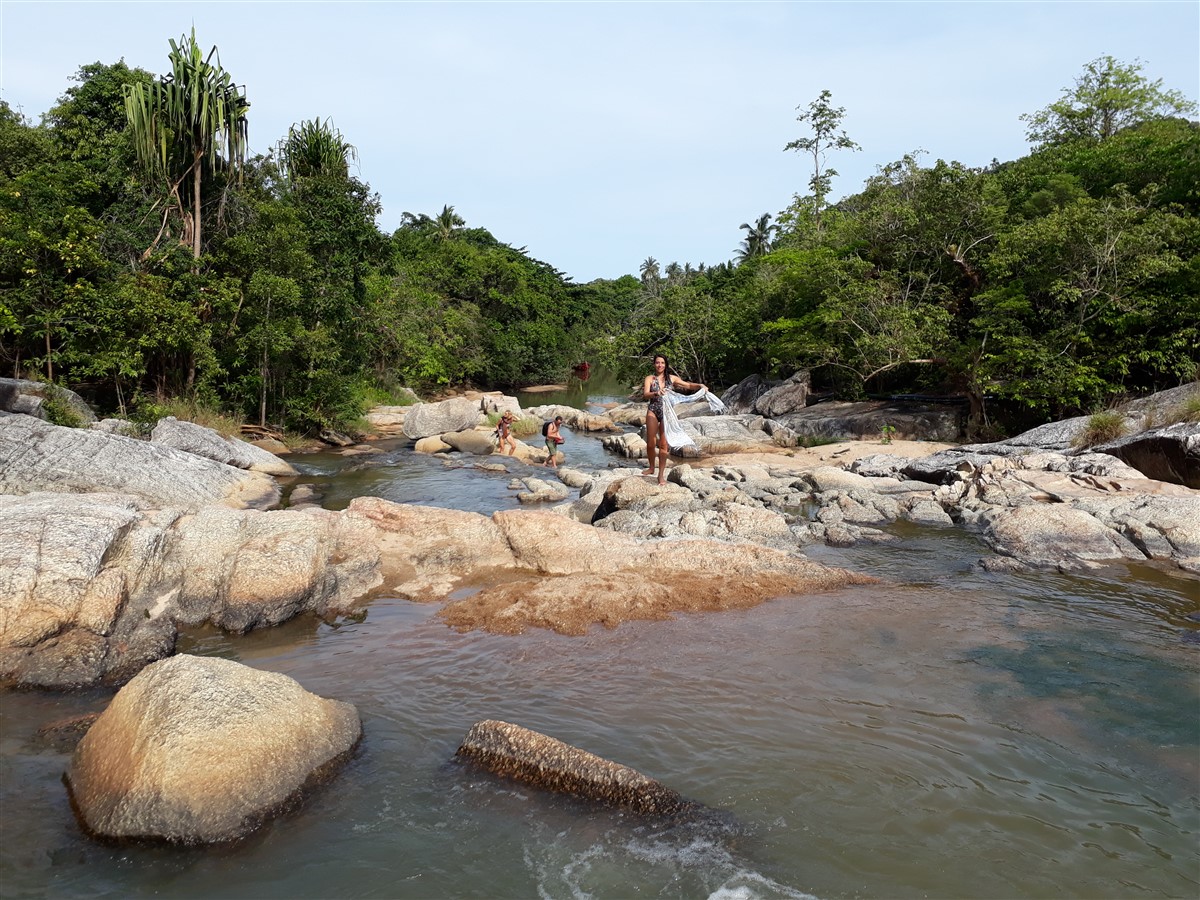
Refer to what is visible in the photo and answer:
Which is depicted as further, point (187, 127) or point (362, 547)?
point (187, 127)

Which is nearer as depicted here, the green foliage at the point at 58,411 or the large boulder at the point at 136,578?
the large boulder at the point at 136,578

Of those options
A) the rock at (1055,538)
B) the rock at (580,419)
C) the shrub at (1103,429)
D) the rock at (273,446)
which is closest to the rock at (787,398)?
the rock at (580,419)

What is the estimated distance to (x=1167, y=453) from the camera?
12.5m

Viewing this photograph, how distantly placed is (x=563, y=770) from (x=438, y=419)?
64.9ft

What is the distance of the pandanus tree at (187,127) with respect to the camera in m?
17.6

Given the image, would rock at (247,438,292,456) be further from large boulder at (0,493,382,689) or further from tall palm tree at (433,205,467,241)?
tall palm tree at (433,205,467,241)

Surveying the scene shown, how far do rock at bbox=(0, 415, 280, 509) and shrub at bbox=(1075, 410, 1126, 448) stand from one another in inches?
607

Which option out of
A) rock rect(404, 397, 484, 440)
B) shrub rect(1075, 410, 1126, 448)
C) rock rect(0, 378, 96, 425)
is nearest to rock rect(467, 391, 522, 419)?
rock rect(404, 397, 484, 440)

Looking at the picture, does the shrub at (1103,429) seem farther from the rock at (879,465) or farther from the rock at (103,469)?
the rock at (103,469)

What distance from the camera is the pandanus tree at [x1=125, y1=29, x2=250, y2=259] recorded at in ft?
57.7

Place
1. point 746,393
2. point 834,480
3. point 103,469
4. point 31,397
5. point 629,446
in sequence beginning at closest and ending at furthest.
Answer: point 103,469 < point 31,397 < point 834,480 < point 629,446 < point 746,393

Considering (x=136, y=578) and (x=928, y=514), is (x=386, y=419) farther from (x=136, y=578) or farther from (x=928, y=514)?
(x=136, y=578)

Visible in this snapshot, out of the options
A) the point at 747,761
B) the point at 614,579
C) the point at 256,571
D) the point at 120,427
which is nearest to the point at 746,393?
the point at 120,427

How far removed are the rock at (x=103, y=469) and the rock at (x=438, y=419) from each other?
1014 centimetres
